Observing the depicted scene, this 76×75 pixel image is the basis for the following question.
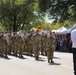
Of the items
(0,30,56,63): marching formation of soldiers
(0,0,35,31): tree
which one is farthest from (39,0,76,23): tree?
(0,30,56,63): marching formation of soldiers

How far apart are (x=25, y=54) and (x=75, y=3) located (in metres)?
20.1

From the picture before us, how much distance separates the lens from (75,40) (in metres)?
9.71

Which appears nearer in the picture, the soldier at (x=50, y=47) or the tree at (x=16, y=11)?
the soldier at (x=50, y=47)

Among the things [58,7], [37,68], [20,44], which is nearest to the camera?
[37,68]

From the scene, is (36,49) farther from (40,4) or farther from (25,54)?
(40,4)

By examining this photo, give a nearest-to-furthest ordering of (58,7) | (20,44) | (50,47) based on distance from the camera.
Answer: (50,47)
(20,44)
(58,7)

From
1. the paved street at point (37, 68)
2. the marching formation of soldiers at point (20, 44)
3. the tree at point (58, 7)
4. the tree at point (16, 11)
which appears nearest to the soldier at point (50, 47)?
the paved street at point (37, 68)

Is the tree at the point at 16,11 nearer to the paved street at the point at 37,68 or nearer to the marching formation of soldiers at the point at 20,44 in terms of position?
the marching formation of soldiers at the point at 20,44

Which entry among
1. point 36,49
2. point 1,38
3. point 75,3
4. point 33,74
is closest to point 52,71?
point 33,74

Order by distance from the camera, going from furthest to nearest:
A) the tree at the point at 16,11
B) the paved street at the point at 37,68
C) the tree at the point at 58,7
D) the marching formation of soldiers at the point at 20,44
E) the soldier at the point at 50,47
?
the tree at the point at 16,11 → the tree at the point at 58,7 → the marching formation of soldiers at the point at 20,44 → the soldier at the point at 50,47 → the paved street at the point at 37,68

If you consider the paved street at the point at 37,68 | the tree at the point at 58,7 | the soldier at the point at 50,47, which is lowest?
the paved street at the point at 37,68

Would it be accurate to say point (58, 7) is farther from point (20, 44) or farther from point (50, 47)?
point (50, 47)

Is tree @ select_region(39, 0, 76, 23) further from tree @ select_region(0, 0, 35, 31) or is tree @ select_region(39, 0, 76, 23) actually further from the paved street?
the paved street

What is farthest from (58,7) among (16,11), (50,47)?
(50,47)
